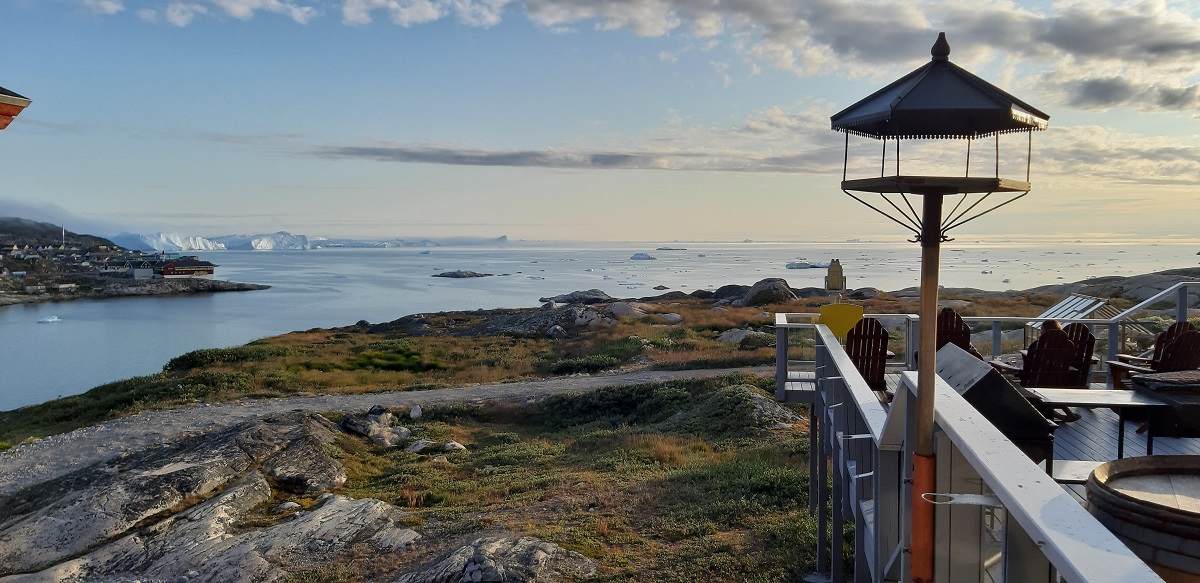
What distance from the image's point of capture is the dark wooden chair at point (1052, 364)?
6602mm

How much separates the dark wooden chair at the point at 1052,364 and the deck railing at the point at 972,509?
9.88 ft

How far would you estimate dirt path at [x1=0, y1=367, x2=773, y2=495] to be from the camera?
42.2 feet

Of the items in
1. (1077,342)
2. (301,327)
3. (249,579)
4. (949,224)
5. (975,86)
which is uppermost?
(975,86)

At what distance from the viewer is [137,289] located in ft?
368

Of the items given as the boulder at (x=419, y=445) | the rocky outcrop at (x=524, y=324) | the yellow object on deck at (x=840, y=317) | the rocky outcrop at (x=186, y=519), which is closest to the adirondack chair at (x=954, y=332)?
the yellow object on deck at (x=840, y=317)

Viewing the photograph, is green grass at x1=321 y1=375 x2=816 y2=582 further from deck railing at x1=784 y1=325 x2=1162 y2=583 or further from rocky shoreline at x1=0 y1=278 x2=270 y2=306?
rocky shoreline at x1=0 y1=278 x2=270 y2=306

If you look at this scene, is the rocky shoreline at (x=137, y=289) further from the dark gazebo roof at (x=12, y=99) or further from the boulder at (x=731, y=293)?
the dark gazebo roof at (x=12, y=99)

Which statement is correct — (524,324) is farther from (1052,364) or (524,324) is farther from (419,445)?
(1052,364)

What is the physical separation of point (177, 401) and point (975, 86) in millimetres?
20220

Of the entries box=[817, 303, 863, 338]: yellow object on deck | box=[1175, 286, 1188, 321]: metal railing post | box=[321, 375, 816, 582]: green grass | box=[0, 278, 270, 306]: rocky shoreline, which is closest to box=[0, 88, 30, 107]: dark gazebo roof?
box=[321, 375, 816, 582]: green grass

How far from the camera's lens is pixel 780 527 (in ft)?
24.7

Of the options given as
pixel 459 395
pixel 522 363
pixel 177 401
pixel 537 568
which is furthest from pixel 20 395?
pixel 537 568

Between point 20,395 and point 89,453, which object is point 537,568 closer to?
point 89,453

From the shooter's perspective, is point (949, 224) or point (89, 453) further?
point (89, 453)
